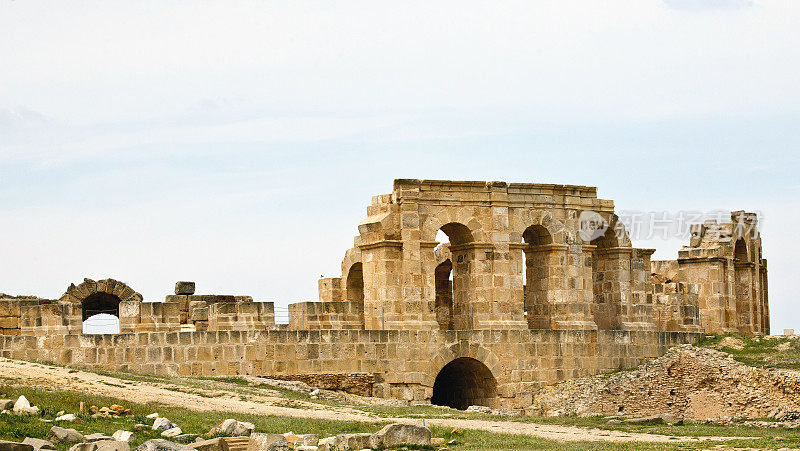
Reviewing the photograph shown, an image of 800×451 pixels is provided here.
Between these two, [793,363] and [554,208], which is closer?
[793,363]

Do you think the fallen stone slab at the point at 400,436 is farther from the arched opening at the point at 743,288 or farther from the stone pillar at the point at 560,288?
the arched opening at the point at 743,288

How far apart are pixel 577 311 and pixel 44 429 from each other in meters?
21.8

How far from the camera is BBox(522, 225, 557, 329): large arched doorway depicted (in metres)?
39.9

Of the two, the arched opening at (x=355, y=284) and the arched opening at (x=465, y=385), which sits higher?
the arched opening at (x=355, y=284)

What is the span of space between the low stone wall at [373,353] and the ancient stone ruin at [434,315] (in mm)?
35

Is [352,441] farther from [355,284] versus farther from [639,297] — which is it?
[639,297]

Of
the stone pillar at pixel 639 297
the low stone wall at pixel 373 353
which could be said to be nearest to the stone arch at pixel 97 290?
the low stone wall at pixel 373 353

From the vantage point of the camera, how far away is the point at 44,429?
2086 cm

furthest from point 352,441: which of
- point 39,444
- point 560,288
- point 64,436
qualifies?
point 560,288

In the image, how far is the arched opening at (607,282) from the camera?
41.8m

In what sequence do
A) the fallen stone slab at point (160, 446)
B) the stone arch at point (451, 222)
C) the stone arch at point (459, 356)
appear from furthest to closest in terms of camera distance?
the stone arch at point (451, 222), the stone arch at point (459, 356), the fallen stone slab at point (160, 446)

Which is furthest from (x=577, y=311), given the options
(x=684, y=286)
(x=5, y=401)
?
(x=5, y=401)

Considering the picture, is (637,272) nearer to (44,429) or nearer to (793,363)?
(793,363)

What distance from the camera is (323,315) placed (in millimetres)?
38094
